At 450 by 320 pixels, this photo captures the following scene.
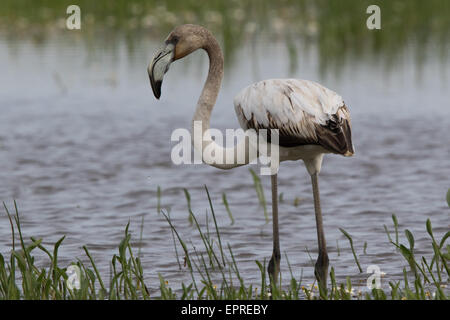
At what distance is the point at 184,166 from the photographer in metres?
9.62

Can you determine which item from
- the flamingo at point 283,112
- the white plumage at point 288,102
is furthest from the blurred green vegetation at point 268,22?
the white plumage at point 288,102

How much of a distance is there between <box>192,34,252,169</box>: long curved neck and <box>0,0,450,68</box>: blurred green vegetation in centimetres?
808

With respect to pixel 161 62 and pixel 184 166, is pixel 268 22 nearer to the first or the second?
pixel 184 166

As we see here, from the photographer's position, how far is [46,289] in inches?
192

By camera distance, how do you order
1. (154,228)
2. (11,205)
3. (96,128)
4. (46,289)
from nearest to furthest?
(46,289) < (154,228) < (11,205) < (96,128)

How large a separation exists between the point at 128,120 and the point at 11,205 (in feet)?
11.9

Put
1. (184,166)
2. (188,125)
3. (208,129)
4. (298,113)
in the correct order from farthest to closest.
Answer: (188,125) → (184,166) → (208,129) → (298,113)

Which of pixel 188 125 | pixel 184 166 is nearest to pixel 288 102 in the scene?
pixel 184 166

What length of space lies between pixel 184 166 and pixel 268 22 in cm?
809

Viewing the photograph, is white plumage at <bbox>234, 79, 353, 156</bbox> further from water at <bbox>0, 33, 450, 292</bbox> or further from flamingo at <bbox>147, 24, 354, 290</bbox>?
water at <bbox>0, 33, 450, 292</bbox>

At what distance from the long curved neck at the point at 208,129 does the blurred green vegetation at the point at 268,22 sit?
8080 millimetres
